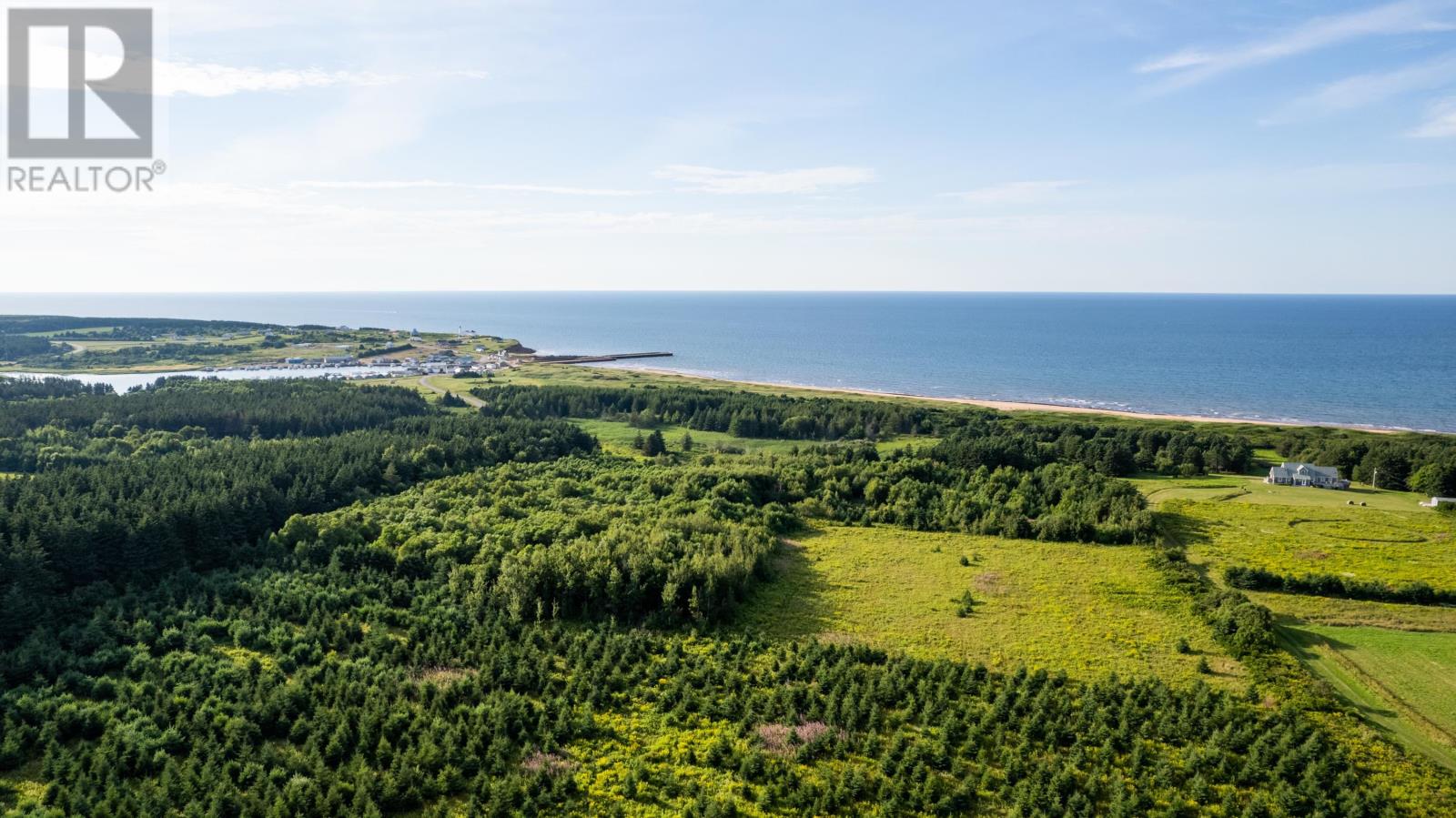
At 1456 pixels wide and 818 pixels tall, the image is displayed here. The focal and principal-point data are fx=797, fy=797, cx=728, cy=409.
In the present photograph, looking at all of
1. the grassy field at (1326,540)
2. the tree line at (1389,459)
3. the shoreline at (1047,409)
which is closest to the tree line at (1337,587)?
the grassy field at (1326,540)

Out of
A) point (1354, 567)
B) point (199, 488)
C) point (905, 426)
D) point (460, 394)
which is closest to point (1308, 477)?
point (1354, 567)

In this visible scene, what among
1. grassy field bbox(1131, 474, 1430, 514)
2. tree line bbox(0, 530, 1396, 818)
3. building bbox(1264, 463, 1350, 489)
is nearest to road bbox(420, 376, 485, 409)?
tree line bbox(0, 530, 1396, 818)

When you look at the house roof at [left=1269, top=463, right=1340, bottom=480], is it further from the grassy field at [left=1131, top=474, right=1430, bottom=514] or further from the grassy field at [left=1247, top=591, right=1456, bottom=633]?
the grassy field at [left=1247, top=591, right=1456, bottom=633]

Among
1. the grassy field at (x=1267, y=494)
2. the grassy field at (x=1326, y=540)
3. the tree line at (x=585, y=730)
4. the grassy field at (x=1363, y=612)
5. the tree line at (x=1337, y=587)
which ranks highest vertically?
the grassy field at (x=1267, y=494)

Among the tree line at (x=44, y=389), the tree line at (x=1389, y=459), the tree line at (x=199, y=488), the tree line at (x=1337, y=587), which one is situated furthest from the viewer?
the tree line at (x=44, y=389)

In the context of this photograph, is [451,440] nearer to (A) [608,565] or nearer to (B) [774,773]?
(A) [608,565]

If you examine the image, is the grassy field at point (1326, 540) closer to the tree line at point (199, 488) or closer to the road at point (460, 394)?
the tree line at point (199, 488)

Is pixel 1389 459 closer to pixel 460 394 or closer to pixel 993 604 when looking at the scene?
pixel 993 604

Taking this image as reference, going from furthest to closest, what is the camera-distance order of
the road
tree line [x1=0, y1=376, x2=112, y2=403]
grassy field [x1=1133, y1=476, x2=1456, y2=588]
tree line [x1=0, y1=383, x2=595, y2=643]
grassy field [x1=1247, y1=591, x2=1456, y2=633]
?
the road → tree line [x1=0, y1=376, x2=112, y2=403] → grassy field [x1=1133, y1=476, x2=1456, y2=588] → grassy field [x1=1247, y1=591, x2=1456, y2=633] → tree line [x1=0, y1=383, x2=595, y2=643]
